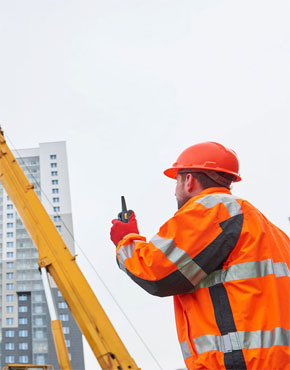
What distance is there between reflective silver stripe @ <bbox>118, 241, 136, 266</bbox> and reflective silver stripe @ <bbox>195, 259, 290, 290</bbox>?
419 millimetres

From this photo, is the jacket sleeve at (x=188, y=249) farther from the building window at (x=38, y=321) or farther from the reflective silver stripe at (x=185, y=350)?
the building window at (x=38, y=321)

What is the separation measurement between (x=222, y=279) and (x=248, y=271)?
0.13m

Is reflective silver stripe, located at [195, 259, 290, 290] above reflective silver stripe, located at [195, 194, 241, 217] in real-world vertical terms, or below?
below

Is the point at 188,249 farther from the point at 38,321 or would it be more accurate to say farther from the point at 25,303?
the point at 25,303

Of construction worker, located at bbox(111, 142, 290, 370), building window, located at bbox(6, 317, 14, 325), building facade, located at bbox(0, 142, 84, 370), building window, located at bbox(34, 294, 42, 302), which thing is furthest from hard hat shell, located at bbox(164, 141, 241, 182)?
building window, located at bbox(6, 317, 14, 325)

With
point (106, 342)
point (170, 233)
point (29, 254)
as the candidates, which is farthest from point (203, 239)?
point (29, 254)

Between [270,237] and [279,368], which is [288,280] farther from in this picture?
[279,368]

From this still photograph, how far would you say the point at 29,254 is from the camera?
55812 mm

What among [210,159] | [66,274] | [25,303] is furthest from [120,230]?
[25,303]

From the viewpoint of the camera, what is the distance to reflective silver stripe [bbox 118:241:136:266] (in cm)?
220

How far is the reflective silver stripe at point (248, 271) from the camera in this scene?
6.54 feet

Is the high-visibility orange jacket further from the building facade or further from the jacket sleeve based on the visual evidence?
the building facade

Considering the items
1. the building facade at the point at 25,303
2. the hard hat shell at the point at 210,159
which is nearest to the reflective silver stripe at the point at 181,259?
the hard hat shell at the point at 210,159

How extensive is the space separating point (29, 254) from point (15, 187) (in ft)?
158
